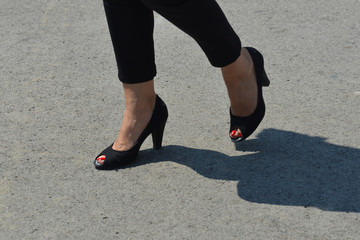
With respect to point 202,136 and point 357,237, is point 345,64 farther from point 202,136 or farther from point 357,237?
point 357,237

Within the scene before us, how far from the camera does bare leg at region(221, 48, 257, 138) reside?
8.94 feet

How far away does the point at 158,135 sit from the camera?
2.89m

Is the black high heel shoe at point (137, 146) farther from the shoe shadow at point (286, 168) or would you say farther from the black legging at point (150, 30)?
the black legging at point (150, 30)

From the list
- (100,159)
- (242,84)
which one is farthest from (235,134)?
(100,159)

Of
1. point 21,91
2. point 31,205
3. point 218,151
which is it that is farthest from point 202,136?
point 21,91

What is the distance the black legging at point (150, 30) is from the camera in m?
2.47

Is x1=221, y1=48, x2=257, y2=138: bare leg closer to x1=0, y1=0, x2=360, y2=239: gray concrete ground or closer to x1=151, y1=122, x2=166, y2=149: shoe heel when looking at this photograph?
x1=0, y1=0, x2=360, y2=239: gray concrete ground

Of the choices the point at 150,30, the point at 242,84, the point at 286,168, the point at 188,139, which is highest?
the point at 150,30

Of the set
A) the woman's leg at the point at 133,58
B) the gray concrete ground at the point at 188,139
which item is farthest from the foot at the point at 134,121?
the gray concrete ground at the point at 188,139

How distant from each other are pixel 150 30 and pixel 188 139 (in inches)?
21.8

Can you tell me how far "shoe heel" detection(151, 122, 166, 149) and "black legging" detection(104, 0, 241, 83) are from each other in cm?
23

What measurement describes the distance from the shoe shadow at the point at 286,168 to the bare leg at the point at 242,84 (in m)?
0.15

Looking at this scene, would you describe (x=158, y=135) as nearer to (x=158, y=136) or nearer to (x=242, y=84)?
(x=158, y=136)

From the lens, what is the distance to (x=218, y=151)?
289 cm
